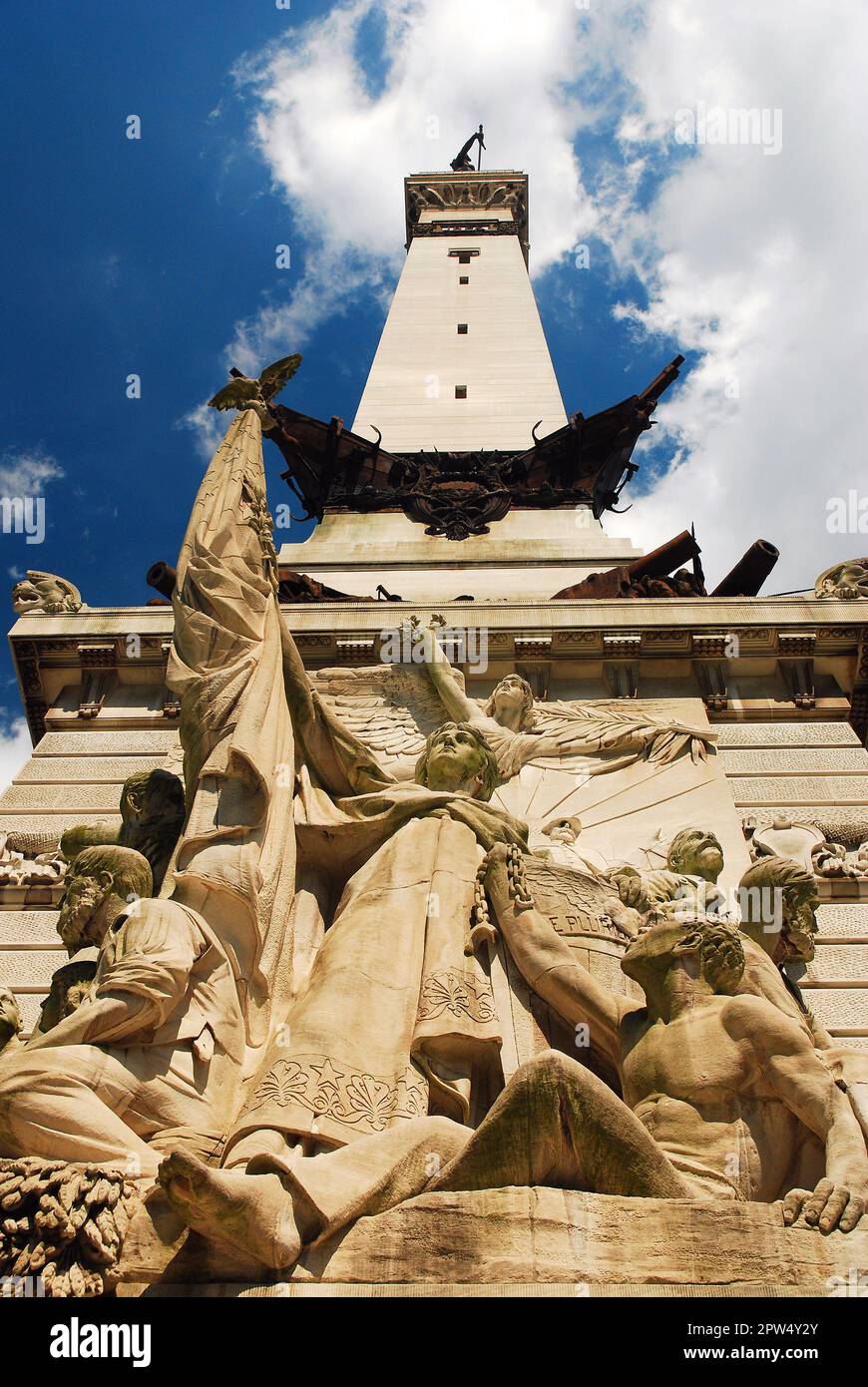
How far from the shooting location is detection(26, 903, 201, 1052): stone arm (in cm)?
574

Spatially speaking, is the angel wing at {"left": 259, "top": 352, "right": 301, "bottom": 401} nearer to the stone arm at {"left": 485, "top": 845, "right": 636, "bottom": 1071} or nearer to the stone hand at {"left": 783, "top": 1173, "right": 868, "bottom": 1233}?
the stone arm at {"left": 485, "top": 845, "right": 636, "bottom": 1071}

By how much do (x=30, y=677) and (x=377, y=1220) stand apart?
8545 millimetres

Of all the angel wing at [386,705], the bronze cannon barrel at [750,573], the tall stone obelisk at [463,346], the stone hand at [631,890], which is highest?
the tall stone obelisk at [463,346]

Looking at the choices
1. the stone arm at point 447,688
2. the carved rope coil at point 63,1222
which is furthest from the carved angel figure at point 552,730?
the carved rope coil at point 63,1222

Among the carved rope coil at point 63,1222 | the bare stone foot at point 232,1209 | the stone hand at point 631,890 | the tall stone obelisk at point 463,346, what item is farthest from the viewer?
the tall stone obelisk at point 463,346

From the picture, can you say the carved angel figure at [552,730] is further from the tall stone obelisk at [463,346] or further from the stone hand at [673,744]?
the tall stone obelisk at [463,346]

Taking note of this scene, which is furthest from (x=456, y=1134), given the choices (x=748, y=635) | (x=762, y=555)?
(x=762, y=555)

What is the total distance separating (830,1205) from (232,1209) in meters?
2.19

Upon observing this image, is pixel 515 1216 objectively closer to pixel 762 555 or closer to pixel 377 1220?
pixel 377 1220

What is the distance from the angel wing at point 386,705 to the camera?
1049 cm

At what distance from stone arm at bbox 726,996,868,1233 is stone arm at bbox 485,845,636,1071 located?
778 millimetres

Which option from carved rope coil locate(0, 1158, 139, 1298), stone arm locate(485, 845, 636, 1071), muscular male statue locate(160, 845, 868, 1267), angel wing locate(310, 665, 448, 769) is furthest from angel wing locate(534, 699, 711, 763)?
carved rope coil locate(0, 1158, 139, 1298)
